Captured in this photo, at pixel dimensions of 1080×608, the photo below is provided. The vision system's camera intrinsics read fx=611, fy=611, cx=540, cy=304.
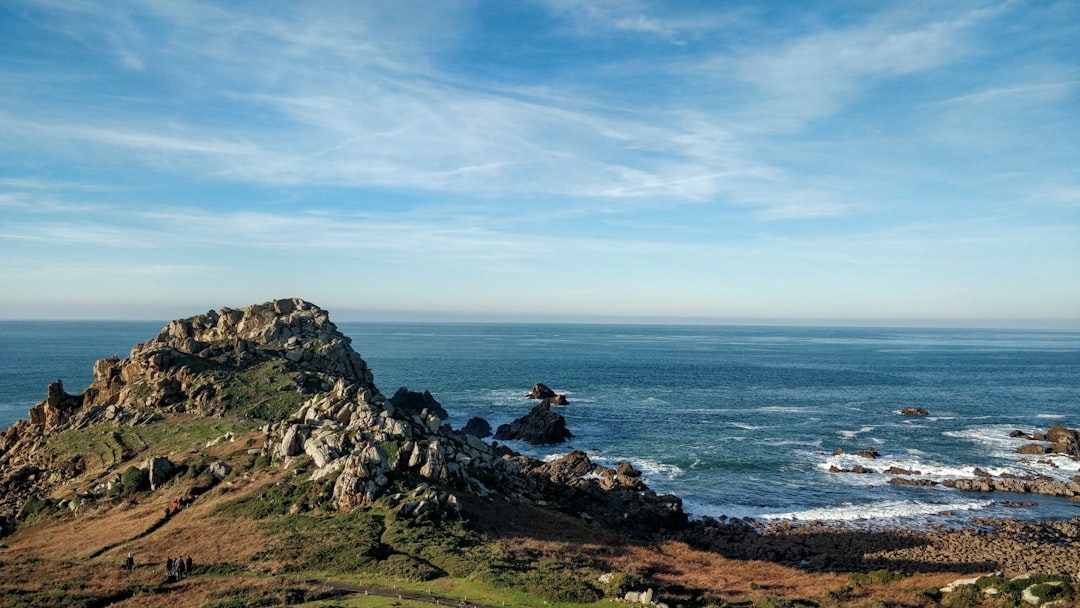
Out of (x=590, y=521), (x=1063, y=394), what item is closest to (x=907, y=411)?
(x=1063, y=394)

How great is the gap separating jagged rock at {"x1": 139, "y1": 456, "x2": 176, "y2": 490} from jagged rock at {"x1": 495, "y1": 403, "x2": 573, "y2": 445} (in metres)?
50.0

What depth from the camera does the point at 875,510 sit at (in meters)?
60.3

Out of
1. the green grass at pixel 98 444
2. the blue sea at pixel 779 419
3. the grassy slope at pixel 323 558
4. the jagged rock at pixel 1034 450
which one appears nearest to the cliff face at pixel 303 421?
the green grass at pixel 98 444

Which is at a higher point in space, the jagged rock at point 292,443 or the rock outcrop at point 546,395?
the jagged rock at point 292,443

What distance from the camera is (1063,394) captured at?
5231 inches

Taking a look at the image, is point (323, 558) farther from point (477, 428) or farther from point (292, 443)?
point (477, 428)

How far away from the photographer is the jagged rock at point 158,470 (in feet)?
153

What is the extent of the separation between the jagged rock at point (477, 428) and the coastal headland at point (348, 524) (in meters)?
22.6

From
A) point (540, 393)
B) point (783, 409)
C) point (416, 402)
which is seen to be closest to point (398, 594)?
point (416, 402)

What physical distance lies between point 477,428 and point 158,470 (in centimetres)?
5372

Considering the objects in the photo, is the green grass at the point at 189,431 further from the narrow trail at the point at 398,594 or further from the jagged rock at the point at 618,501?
the narrow trail at the point at 398,594

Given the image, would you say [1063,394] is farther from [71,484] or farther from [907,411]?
[71,484]

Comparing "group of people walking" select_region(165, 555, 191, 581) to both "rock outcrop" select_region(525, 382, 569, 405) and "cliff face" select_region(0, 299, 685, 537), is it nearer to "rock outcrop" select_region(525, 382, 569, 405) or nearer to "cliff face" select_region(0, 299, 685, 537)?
"cliff face" select_region(0, 299, 685, 537)

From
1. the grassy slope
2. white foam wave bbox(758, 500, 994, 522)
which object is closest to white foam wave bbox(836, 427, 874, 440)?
white foam wave bbox(758, 500, 994, 522)
